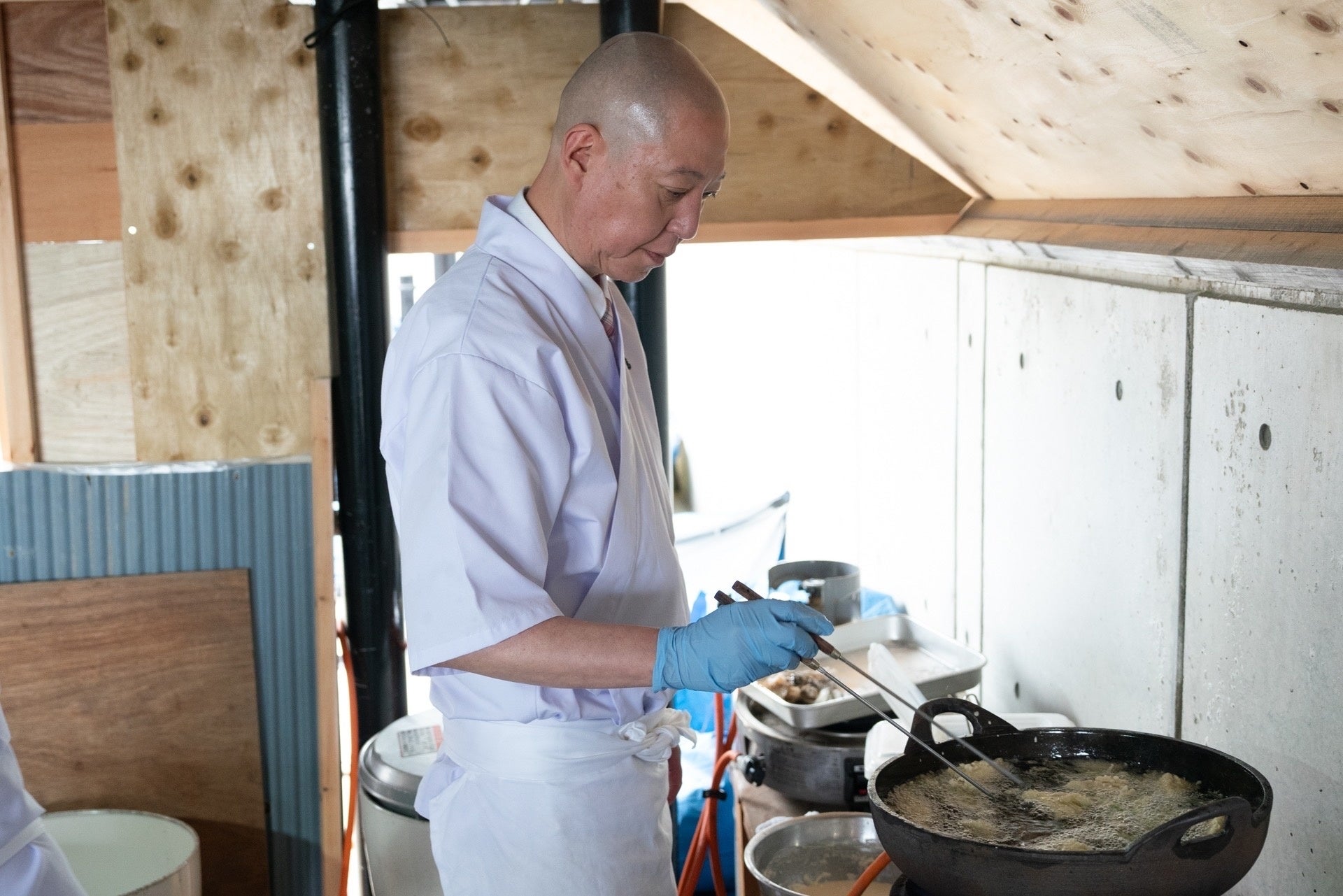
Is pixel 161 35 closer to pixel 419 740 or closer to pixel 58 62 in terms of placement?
pixel 58 62

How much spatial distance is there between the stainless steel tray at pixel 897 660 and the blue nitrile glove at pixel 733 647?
972mm

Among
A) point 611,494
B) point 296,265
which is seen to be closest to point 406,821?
point 611,494

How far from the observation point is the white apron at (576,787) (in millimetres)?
1599

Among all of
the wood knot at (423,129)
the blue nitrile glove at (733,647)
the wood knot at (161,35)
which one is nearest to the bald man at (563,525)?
the blue nitrile glove at (733,647)

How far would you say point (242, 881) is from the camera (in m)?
2.85

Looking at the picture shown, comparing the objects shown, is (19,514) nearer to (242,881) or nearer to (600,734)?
(242,881)

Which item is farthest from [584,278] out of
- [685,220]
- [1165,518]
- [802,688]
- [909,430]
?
[909,430]

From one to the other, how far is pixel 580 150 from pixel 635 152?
0.27 feet

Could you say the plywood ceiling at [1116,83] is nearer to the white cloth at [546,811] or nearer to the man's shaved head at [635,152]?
the man's shaved head at [635,152]

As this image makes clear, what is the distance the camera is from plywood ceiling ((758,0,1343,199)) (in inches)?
50.8

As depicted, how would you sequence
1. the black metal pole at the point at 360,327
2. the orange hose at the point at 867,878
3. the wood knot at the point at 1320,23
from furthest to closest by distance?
the black metal pole at the point at 360,327, the orange hose at the point at 867,878, the wood knot at the point at 1320,23

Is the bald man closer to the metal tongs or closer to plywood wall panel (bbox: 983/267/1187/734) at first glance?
the metal tongs

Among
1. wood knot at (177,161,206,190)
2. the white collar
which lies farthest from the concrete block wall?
wood knot at (177,161,206,190)

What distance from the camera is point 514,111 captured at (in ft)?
9.08
